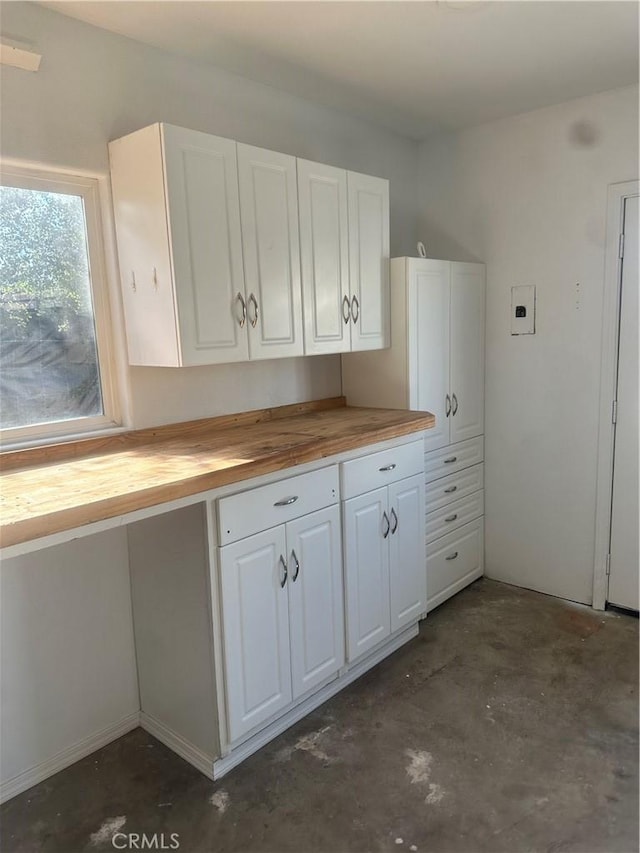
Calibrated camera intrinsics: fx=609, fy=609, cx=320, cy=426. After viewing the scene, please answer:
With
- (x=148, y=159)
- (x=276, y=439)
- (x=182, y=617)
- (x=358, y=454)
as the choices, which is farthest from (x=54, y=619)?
(x=148, y=159)

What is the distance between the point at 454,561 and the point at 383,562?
0.83 meters

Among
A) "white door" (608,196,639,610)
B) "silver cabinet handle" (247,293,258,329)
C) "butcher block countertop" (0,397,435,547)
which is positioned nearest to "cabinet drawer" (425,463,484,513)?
"butcher block countertop" (0,397,435,547)

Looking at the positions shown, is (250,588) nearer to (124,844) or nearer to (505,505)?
(124,844)

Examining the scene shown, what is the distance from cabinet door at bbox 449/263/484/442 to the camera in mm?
3146

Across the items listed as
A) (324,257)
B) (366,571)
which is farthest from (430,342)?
(366,571)

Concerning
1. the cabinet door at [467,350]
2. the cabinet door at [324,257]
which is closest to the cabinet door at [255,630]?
the cabinet door at [324,257]

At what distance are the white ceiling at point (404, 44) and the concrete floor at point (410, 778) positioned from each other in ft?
8.25

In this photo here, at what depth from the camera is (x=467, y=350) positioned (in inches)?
128

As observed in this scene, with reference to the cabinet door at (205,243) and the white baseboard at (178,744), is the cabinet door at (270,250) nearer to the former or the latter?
the cabinet door at (205,243)

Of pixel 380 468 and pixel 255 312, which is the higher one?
pixel 255 312

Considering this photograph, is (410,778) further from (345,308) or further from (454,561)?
(345,308)

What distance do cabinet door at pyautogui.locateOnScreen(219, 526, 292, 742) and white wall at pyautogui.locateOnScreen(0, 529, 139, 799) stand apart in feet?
1.73

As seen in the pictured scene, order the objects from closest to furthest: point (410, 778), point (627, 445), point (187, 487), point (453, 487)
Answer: point (187, 487) < point (410, 778) < point (627, 445) < point (453, 487)

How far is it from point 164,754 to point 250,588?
2.36ft
